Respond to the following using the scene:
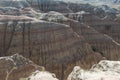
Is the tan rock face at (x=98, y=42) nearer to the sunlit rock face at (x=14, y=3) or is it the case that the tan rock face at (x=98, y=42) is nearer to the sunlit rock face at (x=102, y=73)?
the sunlit rock face at (x=102, y=73)

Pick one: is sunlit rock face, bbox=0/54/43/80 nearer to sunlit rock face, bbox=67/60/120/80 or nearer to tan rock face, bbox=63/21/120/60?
sunlit rock face, bbox=67/60/120/80

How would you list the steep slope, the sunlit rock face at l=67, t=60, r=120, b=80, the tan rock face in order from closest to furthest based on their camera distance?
the sunlit rock face at l=67, t=60, r=120, b=80
the steep slope
the tan rock face

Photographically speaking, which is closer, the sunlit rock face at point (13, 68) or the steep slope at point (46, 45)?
the sunlit rock face at point (13, 68)

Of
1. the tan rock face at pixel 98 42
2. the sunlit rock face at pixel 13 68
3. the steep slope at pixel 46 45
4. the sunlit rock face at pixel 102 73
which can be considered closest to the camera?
the sunlit rock face at pixel 102 73

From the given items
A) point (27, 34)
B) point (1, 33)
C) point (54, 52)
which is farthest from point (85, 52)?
point (1, 33)

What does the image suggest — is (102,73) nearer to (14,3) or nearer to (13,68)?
(13,68)

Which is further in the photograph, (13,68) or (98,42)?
(98,42)

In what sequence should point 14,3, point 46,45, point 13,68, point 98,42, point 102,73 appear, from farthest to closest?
point 14,3 → point 98,42 → point 46,45 → point 13,68 → point 102,73

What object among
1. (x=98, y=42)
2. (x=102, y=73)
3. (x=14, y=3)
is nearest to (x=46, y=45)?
(x=98, y=42)

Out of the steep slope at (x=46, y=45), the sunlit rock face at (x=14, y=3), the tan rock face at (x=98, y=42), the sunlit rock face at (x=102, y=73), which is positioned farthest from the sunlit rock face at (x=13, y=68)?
the sunlit rock face at (x=14, y=3)

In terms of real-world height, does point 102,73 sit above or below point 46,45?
above

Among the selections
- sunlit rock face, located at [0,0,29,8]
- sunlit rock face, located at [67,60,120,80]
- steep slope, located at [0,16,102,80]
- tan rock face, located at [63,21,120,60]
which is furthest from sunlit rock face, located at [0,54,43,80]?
sunlit rock face, located at [0,0,29,8]
